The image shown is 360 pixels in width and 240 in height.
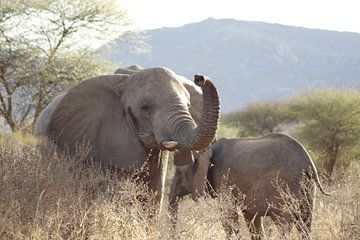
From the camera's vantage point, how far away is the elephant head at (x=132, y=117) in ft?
17.4

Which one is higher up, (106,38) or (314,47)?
(106,38)

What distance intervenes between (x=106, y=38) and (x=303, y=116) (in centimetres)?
811

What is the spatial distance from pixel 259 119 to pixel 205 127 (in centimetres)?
2403

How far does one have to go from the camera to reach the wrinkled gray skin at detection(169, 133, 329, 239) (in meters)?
8.06

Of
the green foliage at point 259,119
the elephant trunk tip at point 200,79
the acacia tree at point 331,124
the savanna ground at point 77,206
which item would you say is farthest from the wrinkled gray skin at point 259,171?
the green foliage at point 259,119

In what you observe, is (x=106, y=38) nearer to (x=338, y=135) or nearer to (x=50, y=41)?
(x=50, y=41)

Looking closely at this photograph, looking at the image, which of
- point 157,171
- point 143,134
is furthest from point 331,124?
point 143,134

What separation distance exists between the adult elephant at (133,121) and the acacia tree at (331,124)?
15271 mm

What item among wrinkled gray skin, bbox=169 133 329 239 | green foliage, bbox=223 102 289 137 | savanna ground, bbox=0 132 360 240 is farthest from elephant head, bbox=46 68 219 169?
green foliage, bbox=223 102 289 137

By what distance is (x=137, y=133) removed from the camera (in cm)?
577

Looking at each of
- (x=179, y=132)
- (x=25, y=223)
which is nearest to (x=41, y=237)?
(x=25, y=223)

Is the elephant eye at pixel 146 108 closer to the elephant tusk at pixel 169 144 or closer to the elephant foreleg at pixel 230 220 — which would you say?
the elephant tusk at pixel 169 144

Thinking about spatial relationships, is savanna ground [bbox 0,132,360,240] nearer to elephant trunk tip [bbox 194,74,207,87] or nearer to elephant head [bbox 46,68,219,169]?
elephant head [bbox 46,68,219,169]

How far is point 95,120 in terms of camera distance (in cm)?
609
